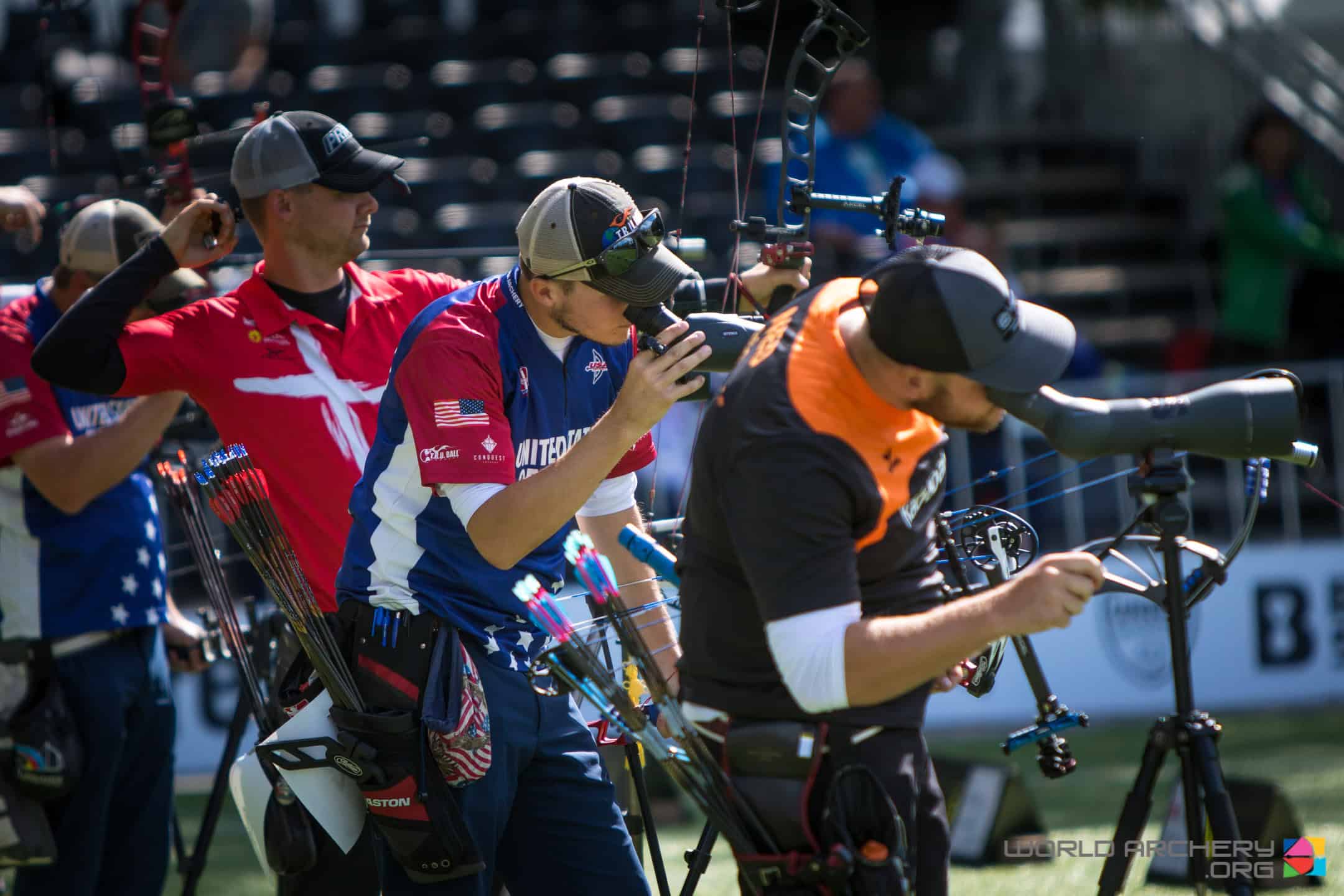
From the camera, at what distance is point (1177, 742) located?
2.39 meters

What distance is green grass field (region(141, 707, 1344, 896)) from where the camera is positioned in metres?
4.84

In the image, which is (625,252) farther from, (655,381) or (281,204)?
(281,204)

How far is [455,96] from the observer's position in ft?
34.1

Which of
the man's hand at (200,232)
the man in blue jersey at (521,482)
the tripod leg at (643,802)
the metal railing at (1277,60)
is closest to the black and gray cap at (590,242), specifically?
the man in blue jersey at (521,482)

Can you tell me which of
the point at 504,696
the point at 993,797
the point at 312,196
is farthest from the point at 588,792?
the point at 993,797

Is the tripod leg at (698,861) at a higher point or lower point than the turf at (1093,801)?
higher

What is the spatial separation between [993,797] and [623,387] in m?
2.86

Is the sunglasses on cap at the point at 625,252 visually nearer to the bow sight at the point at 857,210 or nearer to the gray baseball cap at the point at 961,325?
the bow sight at the point at 857,210

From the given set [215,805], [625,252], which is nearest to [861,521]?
[625,252]

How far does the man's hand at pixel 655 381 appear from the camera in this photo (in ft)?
8.39

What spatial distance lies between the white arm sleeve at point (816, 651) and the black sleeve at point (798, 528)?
1 cm

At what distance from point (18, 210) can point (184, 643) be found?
1.22 meters

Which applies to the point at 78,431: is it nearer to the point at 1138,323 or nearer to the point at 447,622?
the point at 447,622

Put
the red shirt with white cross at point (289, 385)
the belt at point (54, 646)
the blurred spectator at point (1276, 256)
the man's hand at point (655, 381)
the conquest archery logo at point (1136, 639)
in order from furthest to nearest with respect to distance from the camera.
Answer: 1. the blurred spectator at point (1276, 256)
2. the conquest archery logo at point (1136, 639)
3. the belt at point (54, 646)
4. the red shirt with white cross at point (289, 385)
5. the man's hand at point (655, 381)
